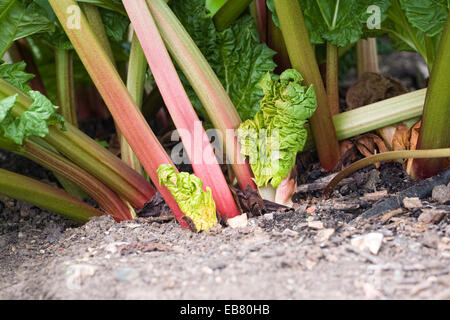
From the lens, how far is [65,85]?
6.63 ft

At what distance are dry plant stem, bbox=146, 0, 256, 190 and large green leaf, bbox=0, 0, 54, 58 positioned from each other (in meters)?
0.40

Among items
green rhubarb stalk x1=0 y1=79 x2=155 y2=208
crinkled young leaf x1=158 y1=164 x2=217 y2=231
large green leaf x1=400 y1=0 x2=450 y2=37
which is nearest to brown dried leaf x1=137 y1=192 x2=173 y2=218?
green rhubarb stalk x1=0 y1=79 x2=155 y2=208

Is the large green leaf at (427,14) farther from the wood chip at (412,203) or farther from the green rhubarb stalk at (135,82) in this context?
the green rhubarb stalk at (135,82)

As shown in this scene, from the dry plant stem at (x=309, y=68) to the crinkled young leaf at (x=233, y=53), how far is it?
0.13 m

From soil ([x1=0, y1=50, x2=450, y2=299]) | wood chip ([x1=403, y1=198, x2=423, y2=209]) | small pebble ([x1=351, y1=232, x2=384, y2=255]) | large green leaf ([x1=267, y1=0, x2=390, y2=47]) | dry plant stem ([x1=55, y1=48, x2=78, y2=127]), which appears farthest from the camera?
dry plant stem ([x1=55, y1=48, x2=78, y2=127])

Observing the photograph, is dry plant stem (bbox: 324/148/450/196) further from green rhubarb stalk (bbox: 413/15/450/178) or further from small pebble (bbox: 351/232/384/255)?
small pebble (bbox: 351/232/384/255)

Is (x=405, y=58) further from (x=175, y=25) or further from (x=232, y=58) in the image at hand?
(x=175, y=25)

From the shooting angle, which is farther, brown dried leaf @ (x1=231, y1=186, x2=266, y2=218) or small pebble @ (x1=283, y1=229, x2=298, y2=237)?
brown dried leaf @ (x1=231, y1=186, x2=266, y2=218)

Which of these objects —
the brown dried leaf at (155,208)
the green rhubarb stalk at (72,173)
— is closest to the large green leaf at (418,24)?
the brown dried leaf at (155,208)

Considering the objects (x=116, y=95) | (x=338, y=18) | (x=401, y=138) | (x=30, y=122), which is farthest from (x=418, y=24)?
(x=30, y=122)

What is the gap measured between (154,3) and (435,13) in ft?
2.69

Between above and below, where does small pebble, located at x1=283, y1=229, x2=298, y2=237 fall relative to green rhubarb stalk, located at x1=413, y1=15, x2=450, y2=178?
below

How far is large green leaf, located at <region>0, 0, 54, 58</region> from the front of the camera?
5.70ft

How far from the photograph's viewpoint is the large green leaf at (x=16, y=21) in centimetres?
174
